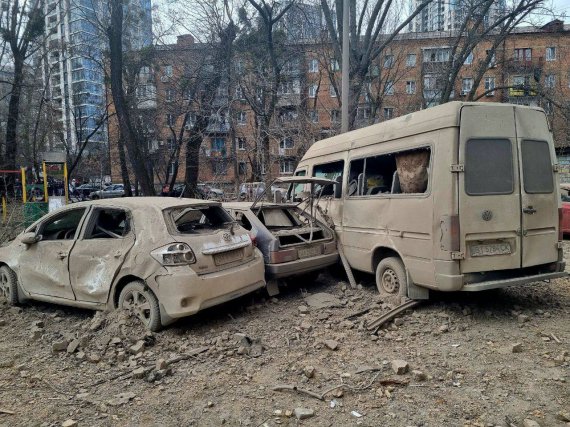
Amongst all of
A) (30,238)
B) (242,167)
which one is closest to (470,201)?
(30,238)

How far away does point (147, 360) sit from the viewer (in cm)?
408

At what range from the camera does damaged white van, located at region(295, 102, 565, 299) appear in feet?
15.5

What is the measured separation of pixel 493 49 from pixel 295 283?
659 inches

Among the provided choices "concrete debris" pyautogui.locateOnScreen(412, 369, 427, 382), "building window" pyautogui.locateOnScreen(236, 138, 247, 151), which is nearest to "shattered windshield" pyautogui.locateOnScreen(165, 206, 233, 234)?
"concrete debris" pyautogui.locateOnScreen(412, 369, 427, 382)

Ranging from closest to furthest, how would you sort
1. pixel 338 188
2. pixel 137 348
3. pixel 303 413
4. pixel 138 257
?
pixel 303 413 → pixel 137 348 → pixel 138 257 → pixel 338 188

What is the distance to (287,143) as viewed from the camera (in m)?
17.6

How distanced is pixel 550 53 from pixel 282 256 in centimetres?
4604

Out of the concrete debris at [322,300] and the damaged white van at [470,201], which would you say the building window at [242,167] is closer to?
the concrete debris at [322,300]

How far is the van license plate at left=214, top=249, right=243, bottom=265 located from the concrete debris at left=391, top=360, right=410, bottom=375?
87.5 inches

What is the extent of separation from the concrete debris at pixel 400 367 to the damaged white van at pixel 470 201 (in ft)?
4.50

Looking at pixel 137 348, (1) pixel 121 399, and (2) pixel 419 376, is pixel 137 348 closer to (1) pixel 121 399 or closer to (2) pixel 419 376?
(1) pixel 121 399

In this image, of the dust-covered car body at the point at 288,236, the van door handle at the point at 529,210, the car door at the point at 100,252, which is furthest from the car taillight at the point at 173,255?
the van door handle at the point at 529,210

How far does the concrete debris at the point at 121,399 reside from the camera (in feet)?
10.8

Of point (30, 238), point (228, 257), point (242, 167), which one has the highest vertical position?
point (242, 167)
